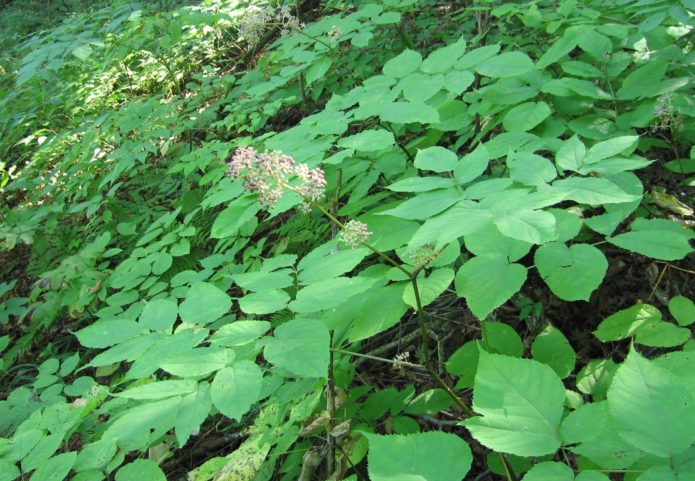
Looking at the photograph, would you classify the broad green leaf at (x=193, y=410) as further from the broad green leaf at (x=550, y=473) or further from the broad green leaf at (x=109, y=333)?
the broad green leaf at (x=550, y=473)

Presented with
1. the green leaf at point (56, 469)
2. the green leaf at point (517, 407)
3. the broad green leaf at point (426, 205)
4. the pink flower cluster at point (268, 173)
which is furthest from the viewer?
the green leaf at point (56, 469)

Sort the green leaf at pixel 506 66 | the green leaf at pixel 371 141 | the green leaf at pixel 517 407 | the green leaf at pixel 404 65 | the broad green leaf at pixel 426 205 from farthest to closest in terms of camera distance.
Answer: the green leaf at pixel 404 65, the green leaf at pixel 506 66, the green leaf at pixel 371 141, the broad green leaf at pixel 426 205, the green leaf at pixel 517 407

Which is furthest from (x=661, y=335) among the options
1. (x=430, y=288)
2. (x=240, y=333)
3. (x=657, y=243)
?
(x=240, y=333)

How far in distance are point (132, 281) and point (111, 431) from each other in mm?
1871

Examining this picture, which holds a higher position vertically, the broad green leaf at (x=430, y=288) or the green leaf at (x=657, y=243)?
the broad green leaf at (x=430, y=288)

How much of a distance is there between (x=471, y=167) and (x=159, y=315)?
2.99 feet

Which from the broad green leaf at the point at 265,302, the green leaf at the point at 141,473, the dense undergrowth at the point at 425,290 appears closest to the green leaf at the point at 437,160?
the dense undergrowth at the point at 425,290

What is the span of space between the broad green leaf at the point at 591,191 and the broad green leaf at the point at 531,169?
0.20 feet

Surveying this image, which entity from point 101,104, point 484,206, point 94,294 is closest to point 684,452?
point 484,206

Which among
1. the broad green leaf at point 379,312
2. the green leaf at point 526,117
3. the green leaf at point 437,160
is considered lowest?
the broad green leaf at point 379,312

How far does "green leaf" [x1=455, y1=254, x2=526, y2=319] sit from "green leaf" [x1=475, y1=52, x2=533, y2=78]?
36.2 inches

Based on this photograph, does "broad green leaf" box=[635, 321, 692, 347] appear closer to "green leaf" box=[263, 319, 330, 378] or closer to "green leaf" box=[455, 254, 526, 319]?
"green leaf" box=[455, 254, 526, 319]

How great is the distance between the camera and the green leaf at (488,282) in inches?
46.8

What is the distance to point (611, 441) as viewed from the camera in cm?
91
